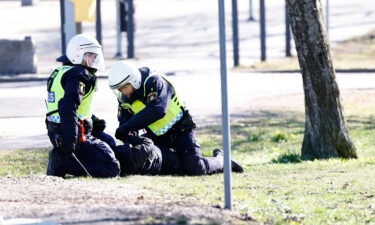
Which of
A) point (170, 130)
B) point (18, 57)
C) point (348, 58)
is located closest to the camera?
point (170, 130)

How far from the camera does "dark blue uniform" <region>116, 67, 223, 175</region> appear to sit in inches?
404

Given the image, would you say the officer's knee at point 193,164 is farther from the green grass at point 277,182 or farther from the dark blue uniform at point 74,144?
the dark blue uniform at point 74,144

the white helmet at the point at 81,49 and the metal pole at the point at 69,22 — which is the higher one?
the white helmet at the point at 81,49

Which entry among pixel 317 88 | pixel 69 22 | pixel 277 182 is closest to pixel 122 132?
pixel 277 182

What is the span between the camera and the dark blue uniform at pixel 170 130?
10258 millimetres

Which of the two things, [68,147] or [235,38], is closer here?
[68,147]

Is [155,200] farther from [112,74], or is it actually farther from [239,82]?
[239,82]

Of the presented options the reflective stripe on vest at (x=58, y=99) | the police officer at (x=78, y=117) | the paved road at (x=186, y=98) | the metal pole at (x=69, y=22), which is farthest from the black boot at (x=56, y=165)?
the metal pole at (x=69, y=22)

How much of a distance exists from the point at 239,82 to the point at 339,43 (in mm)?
10013

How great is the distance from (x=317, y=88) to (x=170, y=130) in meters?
2.46

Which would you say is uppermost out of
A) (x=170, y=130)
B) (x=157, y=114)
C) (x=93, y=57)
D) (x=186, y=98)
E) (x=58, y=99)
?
(x=93, y=57)

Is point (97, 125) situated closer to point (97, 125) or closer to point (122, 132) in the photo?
point (97, 125)

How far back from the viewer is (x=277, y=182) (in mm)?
9953

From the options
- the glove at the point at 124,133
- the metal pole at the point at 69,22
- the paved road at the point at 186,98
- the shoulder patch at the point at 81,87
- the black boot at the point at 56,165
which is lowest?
the paved road at the point at 186,98
